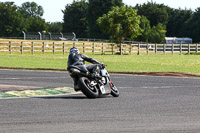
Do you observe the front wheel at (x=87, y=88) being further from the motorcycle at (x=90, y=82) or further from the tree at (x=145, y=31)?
the tree at (x=145, y=31)

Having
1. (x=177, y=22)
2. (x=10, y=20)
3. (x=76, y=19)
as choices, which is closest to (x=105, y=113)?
(x=10, y=20)

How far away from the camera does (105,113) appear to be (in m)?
11.4

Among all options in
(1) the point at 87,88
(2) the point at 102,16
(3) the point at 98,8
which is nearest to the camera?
(1) the point at 87,88

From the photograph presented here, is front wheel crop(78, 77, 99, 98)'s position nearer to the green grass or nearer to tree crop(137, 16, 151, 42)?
the green grass

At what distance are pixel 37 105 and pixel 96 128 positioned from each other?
13.6 ft

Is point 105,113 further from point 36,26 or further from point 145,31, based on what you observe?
point 36,26

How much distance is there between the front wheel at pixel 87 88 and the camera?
14.4m

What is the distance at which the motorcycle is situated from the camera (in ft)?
47.8

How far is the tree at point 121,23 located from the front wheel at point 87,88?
50.7 m

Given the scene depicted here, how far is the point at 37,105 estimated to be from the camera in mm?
13078

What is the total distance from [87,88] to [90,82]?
232mm

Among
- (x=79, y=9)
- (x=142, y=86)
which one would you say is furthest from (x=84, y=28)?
(x=142, y=86)

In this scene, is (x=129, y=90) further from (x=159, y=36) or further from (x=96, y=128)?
(x=159, y=36)

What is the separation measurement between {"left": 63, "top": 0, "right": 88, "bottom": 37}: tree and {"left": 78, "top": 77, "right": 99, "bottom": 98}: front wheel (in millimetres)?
137424
